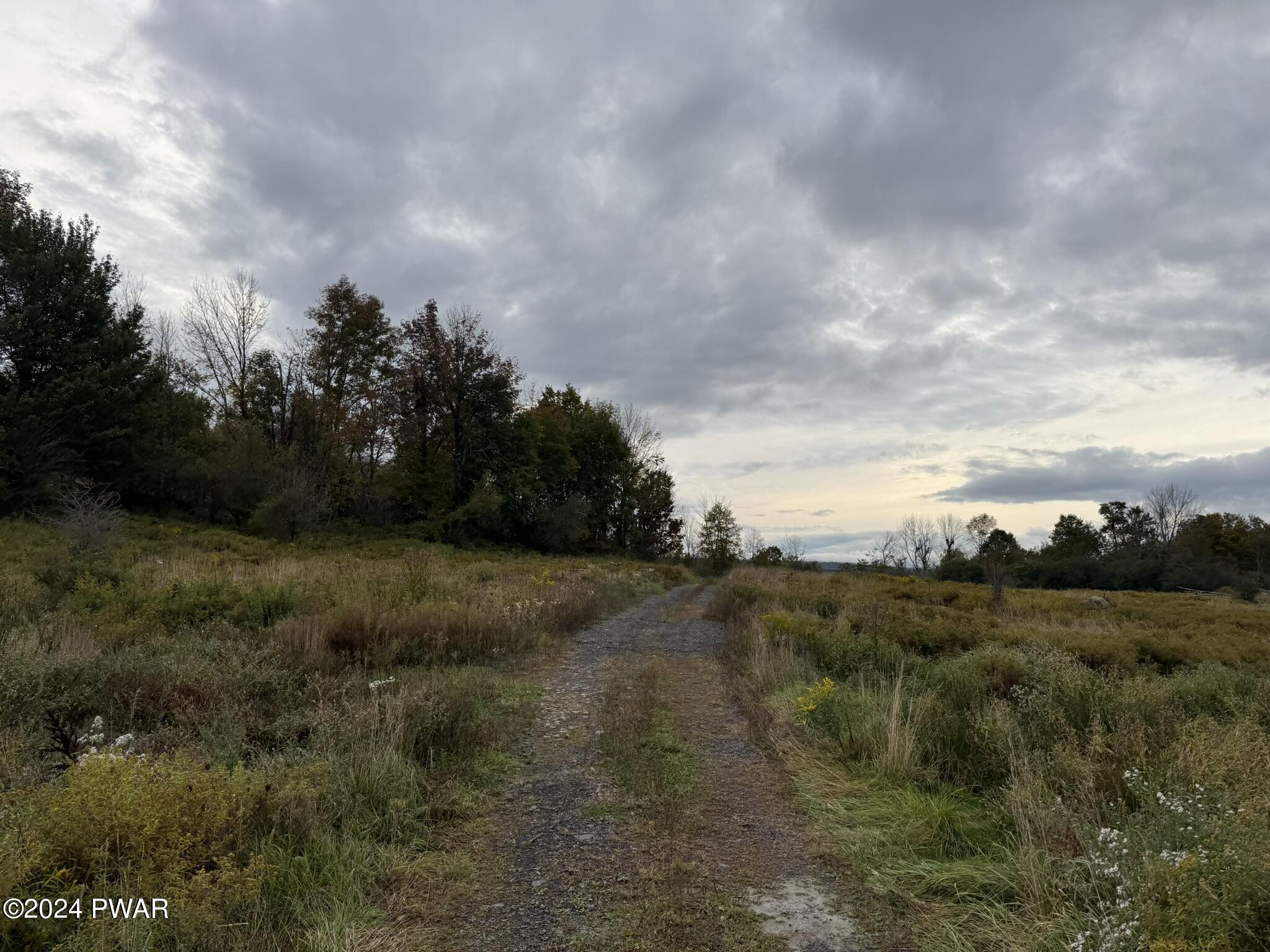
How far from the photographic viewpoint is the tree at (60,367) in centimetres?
2227

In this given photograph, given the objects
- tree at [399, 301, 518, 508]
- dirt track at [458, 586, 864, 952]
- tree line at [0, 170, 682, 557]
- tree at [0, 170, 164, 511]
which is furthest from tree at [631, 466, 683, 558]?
dirt track at [458, 586, 864, 952]

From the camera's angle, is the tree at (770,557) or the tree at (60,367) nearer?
the tree at (60,367)

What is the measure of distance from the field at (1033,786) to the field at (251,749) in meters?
2.83

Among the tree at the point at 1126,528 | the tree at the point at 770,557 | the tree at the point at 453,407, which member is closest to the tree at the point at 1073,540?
the tree at the point at 1126,528

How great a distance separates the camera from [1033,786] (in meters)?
4.00

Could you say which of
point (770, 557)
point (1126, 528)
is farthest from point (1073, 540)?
point (770, 557)

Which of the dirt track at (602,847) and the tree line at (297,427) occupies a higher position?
the tree line at (297,427)

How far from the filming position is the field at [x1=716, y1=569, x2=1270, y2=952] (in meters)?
2.65

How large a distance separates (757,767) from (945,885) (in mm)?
2272

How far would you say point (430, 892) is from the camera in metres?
3.57

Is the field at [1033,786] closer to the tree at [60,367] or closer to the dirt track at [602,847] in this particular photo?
the dirt track at [602,847]

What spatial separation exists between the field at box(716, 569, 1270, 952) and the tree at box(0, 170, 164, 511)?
27082 millimetres

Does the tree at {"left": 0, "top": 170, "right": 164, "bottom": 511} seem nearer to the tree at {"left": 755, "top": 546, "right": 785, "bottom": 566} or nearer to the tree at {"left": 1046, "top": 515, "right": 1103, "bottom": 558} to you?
the tree at {"left": 755, "top": 546, "right": 785, "bottom": 566}

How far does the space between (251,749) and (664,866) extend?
10.9 ft
